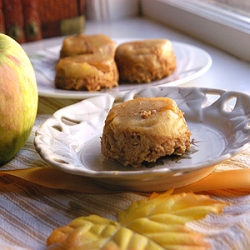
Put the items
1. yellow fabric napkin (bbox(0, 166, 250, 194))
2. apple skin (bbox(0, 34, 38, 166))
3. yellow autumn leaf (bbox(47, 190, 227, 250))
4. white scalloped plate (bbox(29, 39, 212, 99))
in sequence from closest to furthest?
1. yellow autumn leaf (bbox(47, 190, 227, 250))
2. yellow fabric napkin (bbox(0, 166, 250, 194))
3. apple skin (bbox(0, 34, 38, 166))
4. white scalloped plate (bbox(29, 39, 212, 99))

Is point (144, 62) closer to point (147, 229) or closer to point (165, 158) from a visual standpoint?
point (165, 158)

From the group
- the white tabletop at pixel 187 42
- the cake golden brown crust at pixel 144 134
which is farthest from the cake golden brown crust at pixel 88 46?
the cake golden brown crust at pixel 144 134

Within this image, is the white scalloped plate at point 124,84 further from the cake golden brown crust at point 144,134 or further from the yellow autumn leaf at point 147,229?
the yellow autumn leaf at point 147,229

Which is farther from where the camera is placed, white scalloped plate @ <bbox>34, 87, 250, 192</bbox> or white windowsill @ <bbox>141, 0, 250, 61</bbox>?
white windowsill @ <bbox>141, 0, 250, 61</bbox>

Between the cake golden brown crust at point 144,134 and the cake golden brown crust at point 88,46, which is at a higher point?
the cake golden brown crust at point 144,134

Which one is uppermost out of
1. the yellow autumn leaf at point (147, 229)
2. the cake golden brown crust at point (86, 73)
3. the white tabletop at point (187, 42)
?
the yellow autumn leaf at point (147, 229)

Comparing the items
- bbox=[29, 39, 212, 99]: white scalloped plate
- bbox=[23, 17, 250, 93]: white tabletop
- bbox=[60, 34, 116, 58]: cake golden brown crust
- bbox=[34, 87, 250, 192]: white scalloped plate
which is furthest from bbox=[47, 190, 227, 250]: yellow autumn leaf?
bbox=[60, 34, 116, 58]: cake golden brown crust

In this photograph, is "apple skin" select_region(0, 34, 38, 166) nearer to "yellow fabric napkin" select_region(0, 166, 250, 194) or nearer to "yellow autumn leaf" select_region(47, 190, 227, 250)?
"yellow fabric napkin" select_region(0, 166, 250, 194)

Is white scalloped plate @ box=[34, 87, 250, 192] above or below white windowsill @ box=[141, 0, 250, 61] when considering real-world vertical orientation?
above
